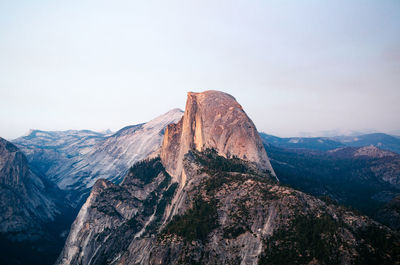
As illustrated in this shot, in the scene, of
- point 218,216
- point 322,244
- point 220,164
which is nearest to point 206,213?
point 218,216

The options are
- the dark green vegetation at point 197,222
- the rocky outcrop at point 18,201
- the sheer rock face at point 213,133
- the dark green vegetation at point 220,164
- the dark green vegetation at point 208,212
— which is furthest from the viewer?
the rocky outcrop at point 18,201

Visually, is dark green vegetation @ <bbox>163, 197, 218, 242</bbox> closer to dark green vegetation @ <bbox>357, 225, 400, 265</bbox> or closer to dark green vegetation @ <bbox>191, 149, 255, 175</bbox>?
dark green vegetation @ <bbox>191, 149, 255, 175</bbox>

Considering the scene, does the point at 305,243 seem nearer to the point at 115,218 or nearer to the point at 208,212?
the point at 208,212

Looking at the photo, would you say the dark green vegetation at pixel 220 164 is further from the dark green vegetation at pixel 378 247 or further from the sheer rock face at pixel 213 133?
the dark green vegetation at pixel 378 247

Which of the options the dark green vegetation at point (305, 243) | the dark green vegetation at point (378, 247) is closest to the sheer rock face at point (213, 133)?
the dark green vegetation at point (305, 243)

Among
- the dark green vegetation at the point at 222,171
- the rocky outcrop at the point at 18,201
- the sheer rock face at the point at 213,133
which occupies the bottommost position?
the rocky outcrop at the point at 18,201

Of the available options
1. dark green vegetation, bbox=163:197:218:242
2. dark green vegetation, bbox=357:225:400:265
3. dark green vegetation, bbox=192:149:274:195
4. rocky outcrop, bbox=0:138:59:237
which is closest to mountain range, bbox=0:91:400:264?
dark green vegetation, bbox=357:225:400:265
